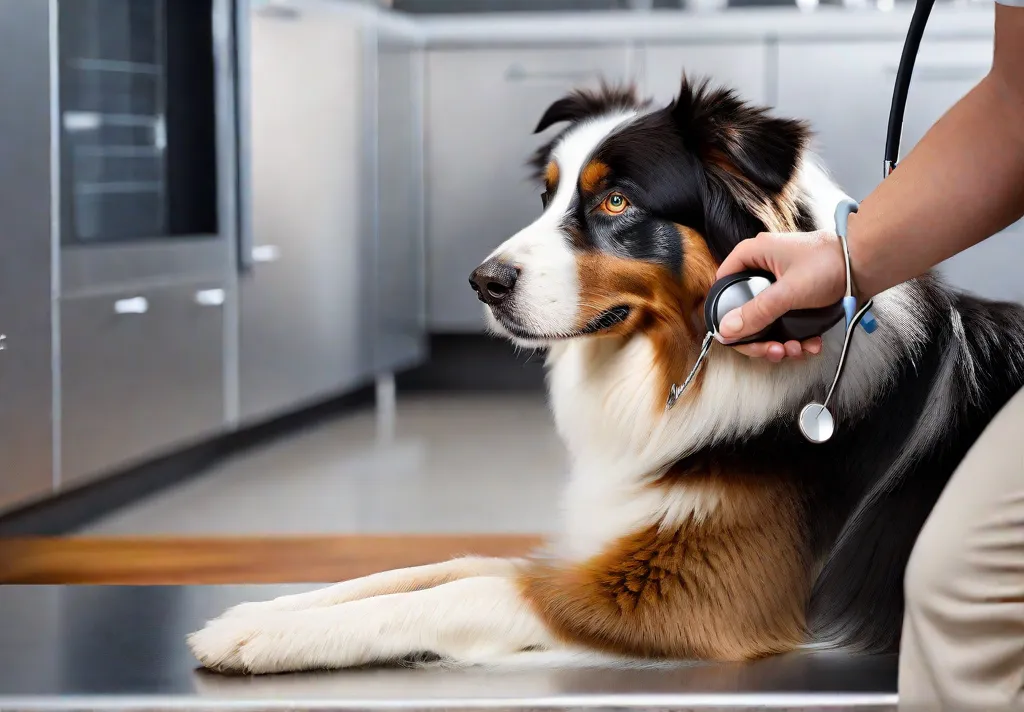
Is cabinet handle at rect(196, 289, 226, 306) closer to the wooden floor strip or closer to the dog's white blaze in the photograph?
the wooden floor strip

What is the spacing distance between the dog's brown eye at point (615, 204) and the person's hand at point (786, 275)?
347mm

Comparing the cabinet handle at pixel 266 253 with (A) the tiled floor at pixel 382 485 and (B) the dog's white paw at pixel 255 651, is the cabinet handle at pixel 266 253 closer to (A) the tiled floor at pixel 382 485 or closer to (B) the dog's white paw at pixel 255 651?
(A) the tiled floor at pixel 382 485

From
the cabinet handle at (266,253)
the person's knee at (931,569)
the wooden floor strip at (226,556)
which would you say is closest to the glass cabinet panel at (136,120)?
the cabinet handle at (266,253)

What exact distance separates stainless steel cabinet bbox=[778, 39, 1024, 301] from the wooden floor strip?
7.29 feet

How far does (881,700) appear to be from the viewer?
1141 millimetres

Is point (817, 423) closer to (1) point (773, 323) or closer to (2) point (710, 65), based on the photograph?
(1) point (773, 323)

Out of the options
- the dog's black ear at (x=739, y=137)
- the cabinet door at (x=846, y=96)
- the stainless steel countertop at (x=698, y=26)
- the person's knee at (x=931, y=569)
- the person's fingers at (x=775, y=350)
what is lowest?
the person's knee at (x=931, y=569)

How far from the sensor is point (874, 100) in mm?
3961

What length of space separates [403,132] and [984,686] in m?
3.53

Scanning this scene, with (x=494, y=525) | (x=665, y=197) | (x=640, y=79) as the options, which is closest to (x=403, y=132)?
(x=640, y=79)

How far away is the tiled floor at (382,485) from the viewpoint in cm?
265

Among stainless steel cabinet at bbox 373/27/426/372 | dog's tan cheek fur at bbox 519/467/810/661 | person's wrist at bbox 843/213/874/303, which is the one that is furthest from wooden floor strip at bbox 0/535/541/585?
stainless steel cabinet at bbox 373/27/426/372

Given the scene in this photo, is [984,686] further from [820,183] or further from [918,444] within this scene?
[820,183]

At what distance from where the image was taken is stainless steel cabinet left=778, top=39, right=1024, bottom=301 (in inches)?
153
